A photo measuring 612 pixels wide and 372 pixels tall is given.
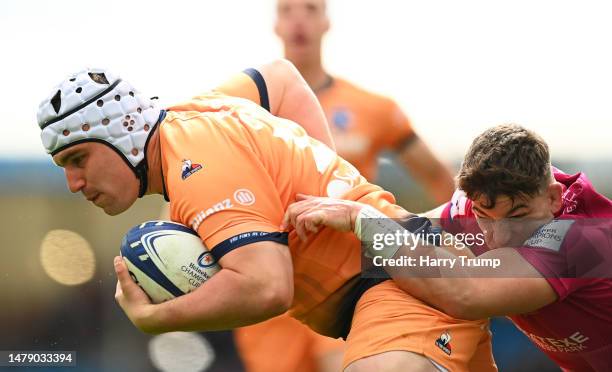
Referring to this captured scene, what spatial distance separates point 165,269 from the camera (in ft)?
11.8

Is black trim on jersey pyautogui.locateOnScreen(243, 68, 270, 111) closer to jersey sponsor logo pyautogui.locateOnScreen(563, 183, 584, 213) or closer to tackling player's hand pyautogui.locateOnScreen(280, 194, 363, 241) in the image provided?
tackling player's hand pyautogui.locateOnScreen(280, 194, 363, 241)

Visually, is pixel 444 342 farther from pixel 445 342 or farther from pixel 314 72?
pixel 314 72

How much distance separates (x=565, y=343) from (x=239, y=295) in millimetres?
1441

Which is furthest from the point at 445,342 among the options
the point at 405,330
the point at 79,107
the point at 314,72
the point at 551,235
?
the point at 314,72

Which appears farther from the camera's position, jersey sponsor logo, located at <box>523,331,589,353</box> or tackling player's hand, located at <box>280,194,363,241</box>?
jersey sponsor logo, located at <box>523,331,589,353</box>

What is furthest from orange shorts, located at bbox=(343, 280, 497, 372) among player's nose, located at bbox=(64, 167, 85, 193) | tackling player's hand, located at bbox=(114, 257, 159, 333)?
player's nose, located at bbox=(64, 167, 85, 193)

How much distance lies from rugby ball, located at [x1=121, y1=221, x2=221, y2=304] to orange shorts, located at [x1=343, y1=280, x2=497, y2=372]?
556 millimetres

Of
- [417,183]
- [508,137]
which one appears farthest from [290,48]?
[508,137]

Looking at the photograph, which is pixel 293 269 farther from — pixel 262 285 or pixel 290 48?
pixel 290 48

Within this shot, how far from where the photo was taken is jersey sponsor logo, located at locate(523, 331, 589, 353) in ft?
13.1

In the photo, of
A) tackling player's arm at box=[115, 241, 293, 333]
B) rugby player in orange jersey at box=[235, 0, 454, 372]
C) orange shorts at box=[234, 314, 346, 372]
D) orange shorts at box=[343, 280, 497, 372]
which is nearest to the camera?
tackling player's arm at box=[115, 241, 293, 333]

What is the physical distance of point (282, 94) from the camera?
4.44 m

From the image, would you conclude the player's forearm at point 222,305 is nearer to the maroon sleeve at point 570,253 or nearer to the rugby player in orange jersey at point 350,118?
the maroon sleeve at point 570,253

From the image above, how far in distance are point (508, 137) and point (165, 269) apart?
1.39 metres
